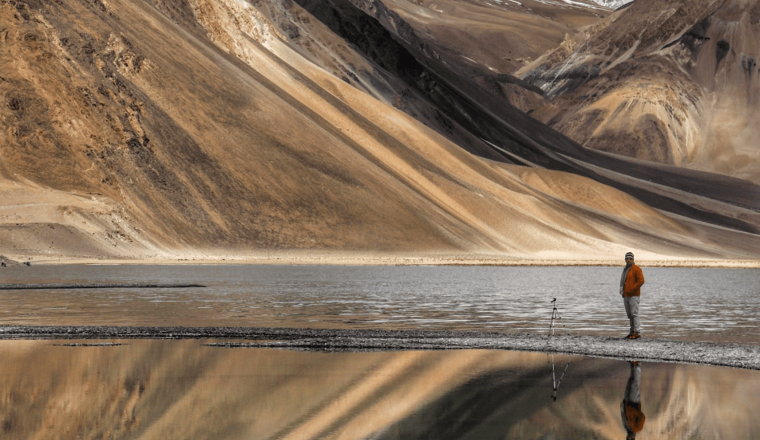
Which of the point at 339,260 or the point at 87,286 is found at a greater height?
the point at 87,286

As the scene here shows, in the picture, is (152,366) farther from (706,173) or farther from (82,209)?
(706,173)

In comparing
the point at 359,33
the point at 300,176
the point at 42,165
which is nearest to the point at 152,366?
the point at 42,165

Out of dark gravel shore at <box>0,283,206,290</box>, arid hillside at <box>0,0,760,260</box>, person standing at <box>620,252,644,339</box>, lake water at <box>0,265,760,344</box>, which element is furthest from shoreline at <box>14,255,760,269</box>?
person standing at <box>620,252,644,339</box>

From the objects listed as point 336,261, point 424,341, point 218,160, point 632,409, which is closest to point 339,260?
point 336,261

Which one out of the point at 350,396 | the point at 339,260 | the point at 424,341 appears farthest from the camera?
the point at 339,260

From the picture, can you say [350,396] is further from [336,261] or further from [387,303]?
[336,261]

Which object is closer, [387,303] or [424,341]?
[424,341]

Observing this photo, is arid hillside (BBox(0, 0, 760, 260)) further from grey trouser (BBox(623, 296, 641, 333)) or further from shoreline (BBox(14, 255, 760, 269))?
grey trouser (BBox(623, 296, 641, 333))

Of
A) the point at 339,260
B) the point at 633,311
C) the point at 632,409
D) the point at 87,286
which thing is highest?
the point at 633,311
